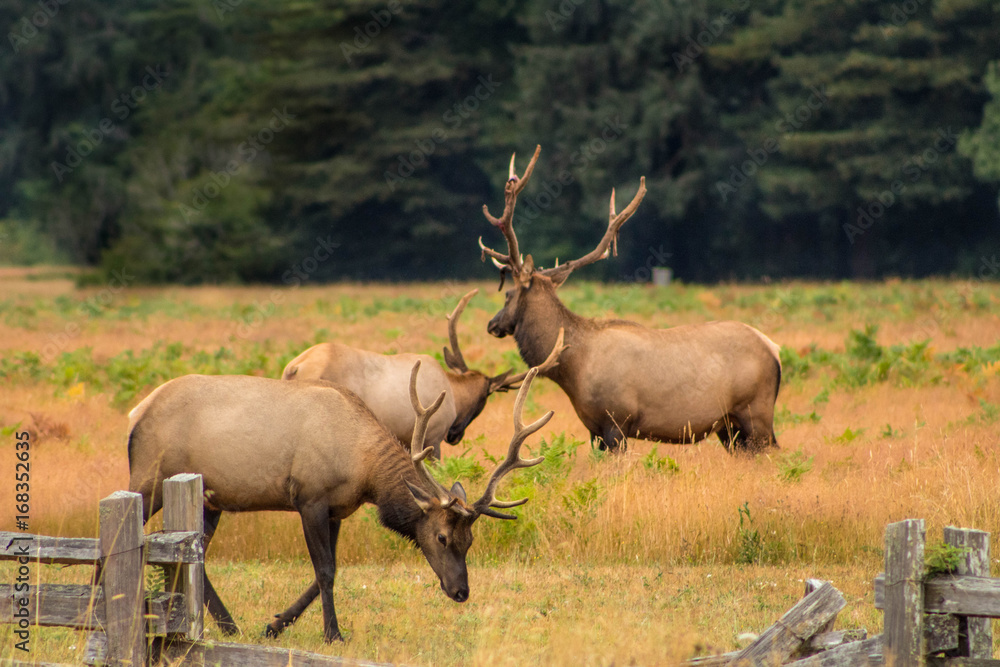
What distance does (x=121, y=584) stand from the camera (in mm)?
4938

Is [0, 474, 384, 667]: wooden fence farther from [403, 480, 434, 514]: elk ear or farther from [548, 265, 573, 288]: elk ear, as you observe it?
[548, 265, 573, 288]: elk ear

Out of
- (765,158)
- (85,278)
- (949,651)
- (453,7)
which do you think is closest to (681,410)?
(949,651)

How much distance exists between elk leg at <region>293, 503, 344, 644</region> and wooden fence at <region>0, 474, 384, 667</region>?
47.0 inches

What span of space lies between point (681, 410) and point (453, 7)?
140 feet

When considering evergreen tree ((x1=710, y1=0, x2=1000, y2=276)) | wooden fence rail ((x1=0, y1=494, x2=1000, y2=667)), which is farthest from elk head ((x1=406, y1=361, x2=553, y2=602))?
evergreen tree ((x1=710, y1=0, x2=1000, y2=276))

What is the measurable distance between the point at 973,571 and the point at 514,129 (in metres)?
43.6

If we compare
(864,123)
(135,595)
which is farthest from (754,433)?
(864,123)

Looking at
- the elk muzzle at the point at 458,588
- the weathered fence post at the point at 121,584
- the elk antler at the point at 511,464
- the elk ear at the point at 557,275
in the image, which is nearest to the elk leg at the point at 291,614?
the elk muzzle at the point at 458,588

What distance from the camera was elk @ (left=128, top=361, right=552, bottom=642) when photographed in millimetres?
6410

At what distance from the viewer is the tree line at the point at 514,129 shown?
3931 cm

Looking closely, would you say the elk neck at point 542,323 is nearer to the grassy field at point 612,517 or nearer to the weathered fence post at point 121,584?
the grassy field at point 612,517

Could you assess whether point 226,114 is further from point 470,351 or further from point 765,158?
point 470,351

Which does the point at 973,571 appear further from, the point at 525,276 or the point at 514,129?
the point at 514,129

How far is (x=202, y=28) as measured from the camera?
50.2 metres
